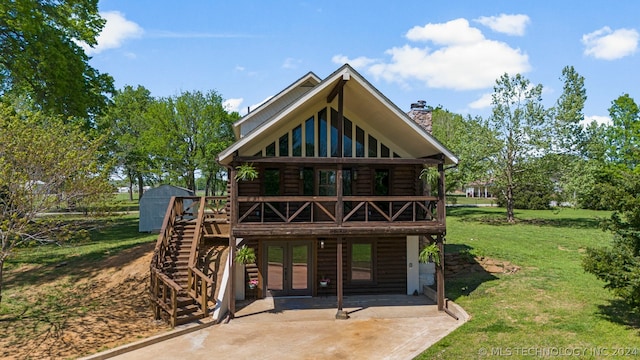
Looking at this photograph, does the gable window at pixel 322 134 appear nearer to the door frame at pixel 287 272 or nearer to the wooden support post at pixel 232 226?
the wooden support post at pixel 232 226

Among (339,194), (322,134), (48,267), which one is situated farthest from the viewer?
(48,267)

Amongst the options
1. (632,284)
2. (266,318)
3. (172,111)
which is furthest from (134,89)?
(632,284)

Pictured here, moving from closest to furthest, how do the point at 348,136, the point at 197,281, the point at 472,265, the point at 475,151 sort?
the point at 197,281 → the point at 348,136 → the point at 472,265 → the point at 475,151

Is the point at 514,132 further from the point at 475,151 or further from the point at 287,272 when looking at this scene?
the point at 287,272

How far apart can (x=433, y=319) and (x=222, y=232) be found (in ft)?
28.1

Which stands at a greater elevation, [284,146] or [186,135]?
[186,135]

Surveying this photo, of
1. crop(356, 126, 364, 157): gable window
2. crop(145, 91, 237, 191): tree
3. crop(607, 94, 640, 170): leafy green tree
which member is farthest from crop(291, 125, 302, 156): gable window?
crop(607, 94, 640, 170): leafy green tree

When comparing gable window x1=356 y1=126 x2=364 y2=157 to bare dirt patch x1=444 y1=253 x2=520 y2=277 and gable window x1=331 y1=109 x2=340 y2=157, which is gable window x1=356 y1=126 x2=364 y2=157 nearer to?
gable window x1=331 y1=109 x2=340 y2=157

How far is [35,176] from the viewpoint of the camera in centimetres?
1152

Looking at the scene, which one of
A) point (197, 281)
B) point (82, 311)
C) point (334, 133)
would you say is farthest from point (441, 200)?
point (82, 311)

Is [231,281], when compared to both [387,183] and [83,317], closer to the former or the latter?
[83,317]

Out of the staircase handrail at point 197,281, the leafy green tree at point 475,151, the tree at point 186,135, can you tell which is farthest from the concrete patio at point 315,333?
the tree at point 186,135

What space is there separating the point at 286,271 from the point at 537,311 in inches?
350

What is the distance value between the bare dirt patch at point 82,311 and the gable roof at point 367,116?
19.2 feet
